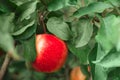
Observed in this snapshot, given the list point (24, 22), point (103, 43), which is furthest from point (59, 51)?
point (103, 43)

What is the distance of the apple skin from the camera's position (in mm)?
1008

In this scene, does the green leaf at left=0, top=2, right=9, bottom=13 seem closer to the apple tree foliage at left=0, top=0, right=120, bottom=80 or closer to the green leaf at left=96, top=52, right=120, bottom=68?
the apple tree foliage at left=0, top=0, right=120, bottom=80

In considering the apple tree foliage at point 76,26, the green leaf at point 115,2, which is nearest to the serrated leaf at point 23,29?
the apple tree foliage at point 76,26

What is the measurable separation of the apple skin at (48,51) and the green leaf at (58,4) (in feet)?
0.36

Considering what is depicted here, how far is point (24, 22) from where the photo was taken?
0.95m

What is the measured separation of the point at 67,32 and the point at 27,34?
13 centimetres

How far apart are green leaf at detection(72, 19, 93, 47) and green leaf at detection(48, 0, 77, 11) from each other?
97 mm

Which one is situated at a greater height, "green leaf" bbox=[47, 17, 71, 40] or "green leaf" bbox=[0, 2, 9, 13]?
"green leaf" bbox=[0, 2, 9, 13]

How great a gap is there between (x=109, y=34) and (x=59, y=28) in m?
0.21

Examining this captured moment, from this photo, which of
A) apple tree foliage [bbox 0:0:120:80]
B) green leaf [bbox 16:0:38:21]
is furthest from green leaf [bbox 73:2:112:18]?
green leaf [bbox 16:0:38:21]

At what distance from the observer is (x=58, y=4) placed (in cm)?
92

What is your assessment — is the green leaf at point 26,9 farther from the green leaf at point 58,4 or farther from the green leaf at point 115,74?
the green leaf at point 115,74

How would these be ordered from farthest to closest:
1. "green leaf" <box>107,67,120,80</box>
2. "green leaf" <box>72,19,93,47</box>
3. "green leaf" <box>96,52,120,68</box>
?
"green leaf" <box>72,19,93,47</box>, "green leaf" <box>107,67,120,80</box>, "green leaf" <box>96,52,120,68</box>

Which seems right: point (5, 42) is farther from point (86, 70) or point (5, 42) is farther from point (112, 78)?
point (86, 70)
